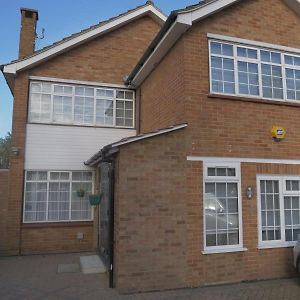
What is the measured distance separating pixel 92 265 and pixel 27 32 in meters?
8.90

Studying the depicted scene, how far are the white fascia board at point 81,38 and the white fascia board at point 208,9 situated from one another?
5.64 metres

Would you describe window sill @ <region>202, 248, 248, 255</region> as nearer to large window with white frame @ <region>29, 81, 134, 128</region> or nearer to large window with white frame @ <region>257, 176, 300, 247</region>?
large window with white frame @ <region>257, 176, 300, 247</region>

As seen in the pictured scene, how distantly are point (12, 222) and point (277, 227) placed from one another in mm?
7978

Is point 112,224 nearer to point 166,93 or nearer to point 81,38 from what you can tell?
point 166,93

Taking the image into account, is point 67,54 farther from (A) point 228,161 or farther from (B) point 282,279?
(B) point 282,279

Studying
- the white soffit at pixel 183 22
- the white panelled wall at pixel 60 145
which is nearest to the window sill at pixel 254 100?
the white soffit at pixel 183 22

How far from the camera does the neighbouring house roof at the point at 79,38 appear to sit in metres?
11.6

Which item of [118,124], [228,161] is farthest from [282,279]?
[118,124]

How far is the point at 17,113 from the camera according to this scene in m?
11.7

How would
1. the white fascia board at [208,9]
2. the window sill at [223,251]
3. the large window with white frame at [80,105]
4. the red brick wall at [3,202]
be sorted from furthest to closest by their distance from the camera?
the large window with white frame at [80,105], the red brick wall at [3,202], the white fascia board at [208,9], the window sill at [223,251]

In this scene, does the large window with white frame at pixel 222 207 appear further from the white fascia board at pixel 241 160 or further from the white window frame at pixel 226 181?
the white fascia board at pixel 241 160

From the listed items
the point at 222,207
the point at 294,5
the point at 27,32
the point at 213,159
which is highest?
the point at 27,32

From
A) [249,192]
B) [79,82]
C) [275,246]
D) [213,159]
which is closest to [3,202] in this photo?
[79,82]

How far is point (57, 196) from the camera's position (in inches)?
469
